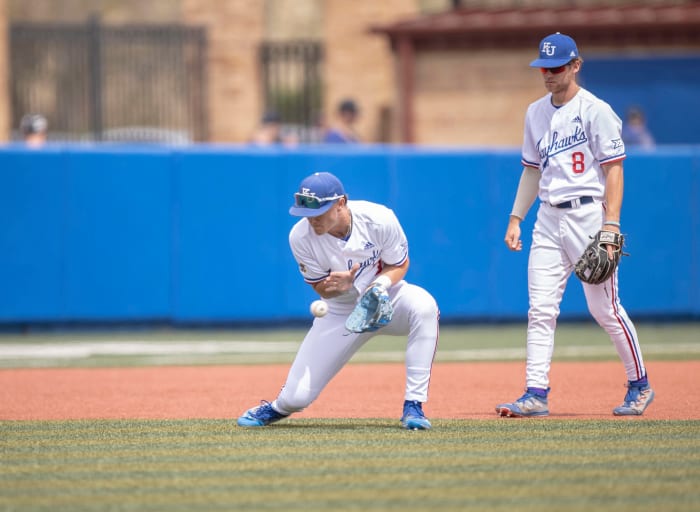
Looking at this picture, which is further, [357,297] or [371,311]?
[357,297]

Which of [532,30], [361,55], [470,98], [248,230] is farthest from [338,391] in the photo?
[361,55]

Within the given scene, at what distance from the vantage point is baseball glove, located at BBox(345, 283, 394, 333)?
250 inches

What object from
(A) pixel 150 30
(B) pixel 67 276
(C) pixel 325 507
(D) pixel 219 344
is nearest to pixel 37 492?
(C) pixel 325 507

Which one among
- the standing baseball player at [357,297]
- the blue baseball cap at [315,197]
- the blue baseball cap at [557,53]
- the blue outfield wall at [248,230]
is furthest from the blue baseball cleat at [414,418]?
the blue outfield wall at [248,230]

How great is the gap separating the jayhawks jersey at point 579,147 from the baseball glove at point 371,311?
139 centimetres

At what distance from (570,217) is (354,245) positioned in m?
1.40

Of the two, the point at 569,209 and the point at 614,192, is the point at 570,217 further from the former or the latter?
the point at 614,192

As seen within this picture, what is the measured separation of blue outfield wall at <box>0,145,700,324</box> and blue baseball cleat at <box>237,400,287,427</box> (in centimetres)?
640

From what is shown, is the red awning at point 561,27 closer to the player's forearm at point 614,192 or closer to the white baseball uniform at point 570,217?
the white baseball uniform at point 570,217

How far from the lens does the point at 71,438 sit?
21.6 ft

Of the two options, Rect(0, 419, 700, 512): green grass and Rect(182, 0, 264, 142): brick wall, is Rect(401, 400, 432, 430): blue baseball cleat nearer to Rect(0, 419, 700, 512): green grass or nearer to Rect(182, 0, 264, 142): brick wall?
Rect(0, 419, 700, 512): green grass

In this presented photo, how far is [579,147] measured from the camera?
713 cm

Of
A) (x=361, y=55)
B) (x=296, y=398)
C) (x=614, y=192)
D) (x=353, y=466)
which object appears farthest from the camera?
(x=361, y=55)

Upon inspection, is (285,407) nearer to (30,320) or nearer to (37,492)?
(37,492)
